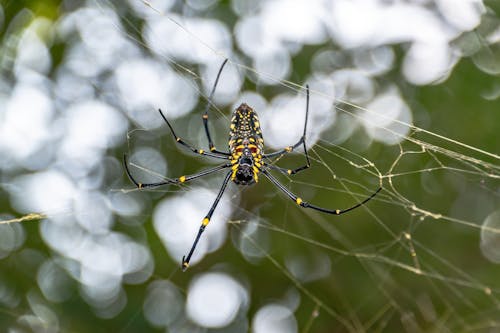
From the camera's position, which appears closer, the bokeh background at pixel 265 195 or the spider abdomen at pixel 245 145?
the spider abdomen at pixel 245 145

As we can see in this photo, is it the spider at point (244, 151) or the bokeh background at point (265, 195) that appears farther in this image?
the bokeh background at point (265, 195)

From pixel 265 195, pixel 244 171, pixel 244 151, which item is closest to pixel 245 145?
pixel 244 151

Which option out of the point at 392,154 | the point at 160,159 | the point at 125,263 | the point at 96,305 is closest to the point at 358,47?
the point at 392,154

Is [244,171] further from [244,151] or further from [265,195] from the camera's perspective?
[265,195]

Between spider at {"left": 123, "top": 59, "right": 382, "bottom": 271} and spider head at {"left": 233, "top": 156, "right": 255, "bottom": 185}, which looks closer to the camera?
spider at {"left": 123, "top": 59, "right": 382, "bottom": 271}

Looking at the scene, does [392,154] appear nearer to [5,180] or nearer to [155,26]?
[155,26]
